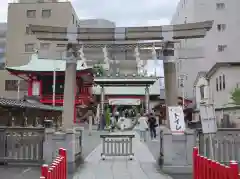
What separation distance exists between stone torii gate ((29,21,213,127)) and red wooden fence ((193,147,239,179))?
576cm

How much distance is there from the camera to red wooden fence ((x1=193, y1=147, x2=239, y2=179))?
4719 millimetres

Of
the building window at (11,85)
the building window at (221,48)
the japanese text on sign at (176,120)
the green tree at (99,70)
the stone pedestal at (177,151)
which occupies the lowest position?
the stone pedestal at (177,151)

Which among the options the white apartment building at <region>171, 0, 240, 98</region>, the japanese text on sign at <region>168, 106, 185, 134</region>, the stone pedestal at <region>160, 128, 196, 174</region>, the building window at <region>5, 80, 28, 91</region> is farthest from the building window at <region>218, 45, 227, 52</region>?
the stone pedestal at <region>160, 128, 196, 174</region>

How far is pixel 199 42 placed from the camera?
48.5m

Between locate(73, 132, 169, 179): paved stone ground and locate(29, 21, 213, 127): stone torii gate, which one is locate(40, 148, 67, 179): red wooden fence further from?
locate(29, 21, 213, 127): stone torii gate

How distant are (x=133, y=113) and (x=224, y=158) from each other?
132 feet

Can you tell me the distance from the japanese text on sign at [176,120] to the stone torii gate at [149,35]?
787 millimetres

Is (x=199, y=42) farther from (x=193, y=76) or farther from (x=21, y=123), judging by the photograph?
(x=21, y=123)

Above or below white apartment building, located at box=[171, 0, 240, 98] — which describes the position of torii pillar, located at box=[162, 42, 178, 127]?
A: below

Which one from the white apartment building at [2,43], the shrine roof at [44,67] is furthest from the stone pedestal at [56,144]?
the white apartment building at [2,43]

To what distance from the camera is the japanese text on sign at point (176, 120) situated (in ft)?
37.3

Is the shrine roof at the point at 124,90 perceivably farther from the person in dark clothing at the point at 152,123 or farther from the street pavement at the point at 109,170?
the street pavement at the point at 109,170

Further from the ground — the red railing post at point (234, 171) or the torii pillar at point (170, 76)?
the torii pillar at point (170, 76)

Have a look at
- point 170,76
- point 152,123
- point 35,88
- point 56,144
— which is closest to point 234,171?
point 56,144
